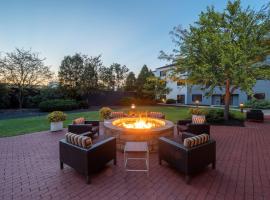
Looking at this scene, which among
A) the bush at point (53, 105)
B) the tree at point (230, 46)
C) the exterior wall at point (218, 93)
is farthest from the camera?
the exterior wall at point (218, 93)

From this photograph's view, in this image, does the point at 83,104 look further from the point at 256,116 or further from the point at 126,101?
the point at 256,116

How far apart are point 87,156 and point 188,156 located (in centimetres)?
208

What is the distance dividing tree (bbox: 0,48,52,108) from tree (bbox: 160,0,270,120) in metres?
15.2

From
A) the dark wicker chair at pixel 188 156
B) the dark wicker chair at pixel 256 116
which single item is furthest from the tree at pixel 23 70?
the dark wicker chair at pixel 256 116

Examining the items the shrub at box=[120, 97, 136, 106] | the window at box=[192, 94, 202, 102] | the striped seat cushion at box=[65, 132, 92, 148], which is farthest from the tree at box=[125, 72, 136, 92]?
the striped seat cushion at box=[65, 132, 92, 148]

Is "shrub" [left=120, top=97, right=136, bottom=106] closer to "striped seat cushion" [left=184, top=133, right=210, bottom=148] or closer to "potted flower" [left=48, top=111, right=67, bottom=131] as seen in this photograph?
"potted flower" [left=48, top=111, right=67, bottom=131]

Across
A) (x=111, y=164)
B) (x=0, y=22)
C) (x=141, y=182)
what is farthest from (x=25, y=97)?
(x=141, y=182)

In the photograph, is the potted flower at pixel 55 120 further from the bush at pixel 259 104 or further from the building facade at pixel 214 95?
the bush at pixel 259 104

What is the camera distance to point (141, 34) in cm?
1370

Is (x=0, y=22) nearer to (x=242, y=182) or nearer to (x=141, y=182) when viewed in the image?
(x=141, y=182)

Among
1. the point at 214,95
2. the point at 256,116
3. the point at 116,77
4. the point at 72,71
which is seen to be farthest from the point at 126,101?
the point at 256,116

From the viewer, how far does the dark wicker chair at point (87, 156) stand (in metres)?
3.27

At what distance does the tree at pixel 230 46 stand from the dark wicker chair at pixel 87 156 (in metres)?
7.27

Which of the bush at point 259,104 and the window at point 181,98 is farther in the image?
the window at point 181,98
